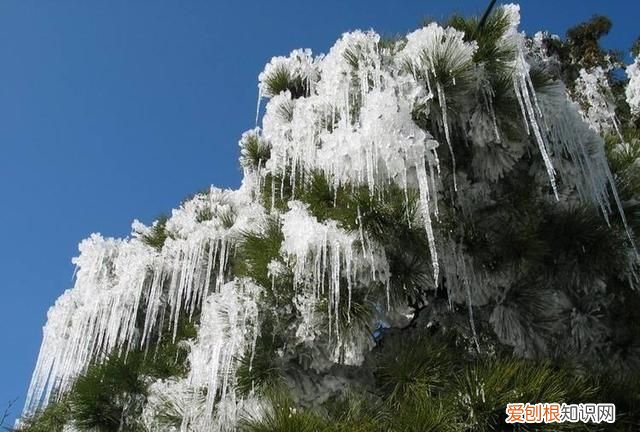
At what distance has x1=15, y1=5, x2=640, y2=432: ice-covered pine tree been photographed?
8.43 feet

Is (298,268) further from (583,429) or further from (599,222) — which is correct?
(599,222)

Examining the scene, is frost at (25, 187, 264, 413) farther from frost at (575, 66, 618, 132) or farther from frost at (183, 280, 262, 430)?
frost at (575, 66, 618, 132)

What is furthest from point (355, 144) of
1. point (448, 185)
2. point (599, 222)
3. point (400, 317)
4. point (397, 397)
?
point (599, 222)

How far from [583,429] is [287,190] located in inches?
70.8

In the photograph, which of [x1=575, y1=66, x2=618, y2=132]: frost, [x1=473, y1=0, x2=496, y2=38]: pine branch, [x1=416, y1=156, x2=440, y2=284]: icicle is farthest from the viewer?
[x1=575, y1=66, x2=618, y2=132]: frost

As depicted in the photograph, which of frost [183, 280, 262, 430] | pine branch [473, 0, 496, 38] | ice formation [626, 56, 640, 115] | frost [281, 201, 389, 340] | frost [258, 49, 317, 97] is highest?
ice formation [626, 56, 640, 115]

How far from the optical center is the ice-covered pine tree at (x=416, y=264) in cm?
257

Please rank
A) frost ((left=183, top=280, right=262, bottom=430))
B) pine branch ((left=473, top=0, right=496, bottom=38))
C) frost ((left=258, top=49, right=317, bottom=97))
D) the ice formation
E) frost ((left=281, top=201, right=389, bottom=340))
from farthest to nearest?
the ice formation < frost ((left=258, top=49, right=317, bottom=97)) < pine branch ((left=473, top=0, right=496, bottom=38)) < frost ((left=183, top=280, right=262, bottom=430)) < frost ((left=281, top=201, right=389, bottom=340))

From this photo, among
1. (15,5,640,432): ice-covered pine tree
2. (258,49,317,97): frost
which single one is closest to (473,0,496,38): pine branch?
(15,5,640,432): ice-covered pine tree

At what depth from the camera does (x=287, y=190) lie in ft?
10.8

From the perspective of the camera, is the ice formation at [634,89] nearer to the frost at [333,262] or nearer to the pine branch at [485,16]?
the pine branch at [485,16]

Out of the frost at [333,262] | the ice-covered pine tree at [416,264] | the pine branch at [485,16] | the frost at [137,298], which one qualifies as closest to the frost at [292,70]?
the ice-covered pine tree at [416,264]

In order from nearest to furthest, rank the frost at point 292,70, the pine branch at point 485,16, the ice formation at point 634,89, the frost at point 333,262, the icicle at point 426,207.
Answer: the icicle at point 426,207
the frost at point 333,262
the pine branch at point 485,16
the frost at point 292,70
the ice formation at point 634,89

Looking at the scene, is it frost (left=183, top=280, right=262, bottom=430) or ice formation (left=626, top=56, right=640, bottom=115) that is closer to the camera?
frost (left=183, top=280, right=262, bottom=430)
